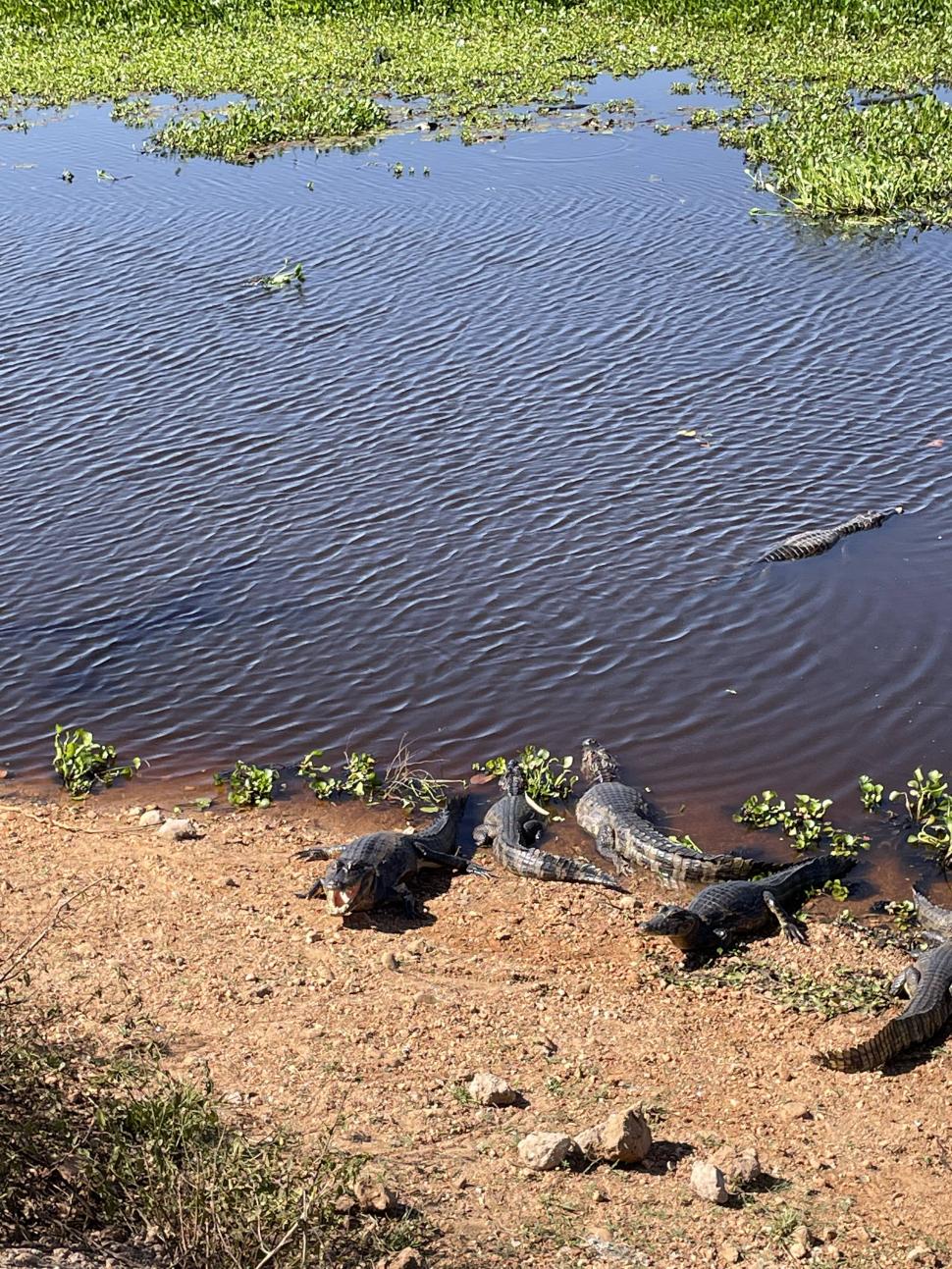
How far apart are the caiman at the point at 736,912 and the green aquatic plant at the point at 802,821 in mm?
459

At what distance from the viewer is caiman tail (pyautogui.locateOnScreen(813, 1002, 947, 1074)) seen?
7.23 meters

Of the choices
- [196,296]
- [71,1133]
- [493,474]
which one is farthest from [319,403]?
[71,1133]

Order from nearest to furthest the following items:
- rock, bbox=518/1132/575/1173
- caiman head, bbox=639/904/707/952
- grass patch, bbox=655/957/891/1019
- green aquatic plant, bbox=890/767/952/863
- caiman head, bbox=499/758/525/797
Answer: rock, bbox=518/1132/575/1173, grass patch, bbox=655/957/891/1019, caiman head, bbox=639/904/707/952, green aquatic plant, bbox=890/767/952/863, caiman head, bbox=499/758/525/797

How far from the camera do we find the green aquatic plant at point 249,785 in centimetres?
1023

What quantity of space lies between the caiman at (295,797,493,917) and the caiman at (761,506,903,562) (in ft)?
16.1

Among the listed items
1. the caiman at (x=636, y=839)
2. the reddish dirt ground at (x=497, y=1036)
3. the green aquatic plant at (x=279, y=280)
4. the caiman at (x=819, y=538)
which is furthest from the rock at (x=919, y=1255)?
the green aquatic plant at (x=279, y=280)

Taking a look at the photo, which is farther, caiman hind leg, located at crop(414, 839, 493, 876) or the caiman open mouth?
caiman hind leg, located at crop(414, 839, 493, 876)

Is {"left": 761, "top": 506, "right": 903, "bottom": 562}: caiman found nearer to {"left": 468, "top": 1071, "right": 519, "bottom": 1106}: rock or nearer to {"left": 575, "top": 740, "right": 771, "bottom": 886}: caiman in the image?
{"left": 575, "top": 740, "right": 771, "bottom": 886}: caiman

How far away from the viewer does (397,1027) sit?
7.38m

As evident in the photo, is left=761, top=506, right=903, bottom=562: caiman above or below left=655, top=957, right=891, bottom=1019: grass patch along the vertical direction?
above

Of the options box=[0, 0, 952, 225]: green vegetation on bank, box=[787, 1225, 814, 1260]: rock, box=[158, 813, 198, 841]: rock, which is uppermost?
box=[0, 0, 952, 225]: green vegetation on bank

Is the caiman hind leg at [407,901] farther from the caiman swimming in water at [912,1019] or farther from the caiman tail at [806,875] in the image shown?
the caiman swimming in water at [912,1019]

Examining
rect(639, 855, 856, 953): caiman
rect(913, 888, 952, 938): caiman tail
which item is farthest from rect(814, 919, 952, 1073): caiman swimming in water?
rect(639, 855, 856, 953): caiman

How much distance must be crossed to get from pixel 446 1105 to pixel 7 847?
13.6 ft
